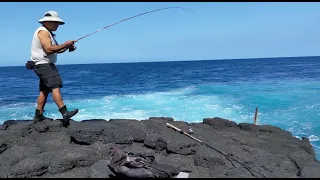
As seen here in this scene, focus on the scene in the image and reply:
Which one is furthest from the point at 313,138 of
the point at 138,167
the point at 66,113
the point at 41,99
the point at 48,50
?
the point at 48,50

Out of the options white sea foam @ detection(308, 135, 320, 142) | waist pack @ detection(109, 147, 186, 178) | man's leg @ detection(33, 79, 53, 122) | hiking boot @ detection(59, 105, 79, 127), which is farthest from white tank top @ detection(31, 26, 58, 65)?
white sea foam @ detection(308, 135, 320, 142)

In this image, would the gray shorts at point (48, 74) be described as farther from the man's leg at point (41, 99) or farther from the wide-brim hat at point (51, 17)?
the wide-brim hat at point (51, 17)

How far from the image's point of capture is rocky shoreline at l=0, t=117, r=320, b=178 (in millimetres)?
3914

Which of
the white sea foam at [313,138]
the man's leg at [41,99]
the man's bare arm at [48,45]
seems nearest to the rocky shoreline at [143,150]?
the man's leg at [41,99]

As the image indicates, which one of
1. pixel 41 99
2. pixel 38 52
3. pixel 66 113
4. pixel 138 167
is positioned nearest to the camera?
pixel 138 167

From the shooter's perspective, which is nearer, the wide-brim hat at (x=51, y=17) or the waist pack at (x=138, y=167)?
the waist pack at (x=138, y=167)

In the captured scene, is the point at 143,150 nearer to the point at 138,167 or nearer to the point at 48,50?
the point at 138,167

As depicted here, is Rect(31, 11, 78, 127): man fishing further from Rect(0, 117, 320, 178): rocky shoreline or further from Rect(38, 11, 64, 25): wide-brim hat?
Rect(0, 117, 320, 178): rocky shoreline

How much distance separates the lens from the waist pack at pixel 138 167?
11.4 ft

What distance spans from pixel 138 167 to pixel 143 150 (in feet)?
3.67

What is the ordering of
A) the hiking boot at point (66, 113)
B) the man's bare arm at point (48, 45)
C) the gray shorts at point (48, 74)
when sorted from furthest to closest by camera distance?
the hiking boot at point (66, 113), the gray shorts at point (48, 74), the man's bare arm at point (48, 45)

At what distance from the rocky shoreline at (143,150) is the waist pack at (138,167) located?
0.59 ft

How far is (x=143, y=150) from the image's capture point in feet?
15.6

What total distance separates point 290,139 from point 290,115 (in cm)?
804
